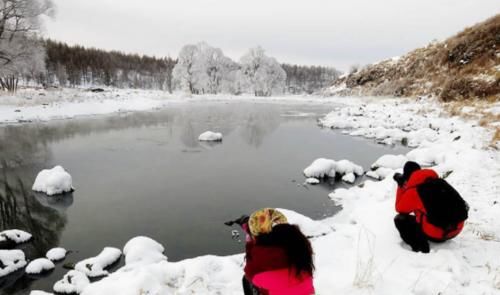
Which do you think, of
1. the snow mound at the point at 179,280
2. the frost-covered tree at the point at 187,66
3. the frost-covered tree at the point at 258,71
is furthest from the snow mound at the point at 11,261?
the frost-covered tree at the point at 258,71

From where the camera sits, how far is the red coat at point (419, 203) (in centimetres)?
355

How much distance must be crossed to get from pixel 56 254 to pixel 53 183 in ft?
11.6

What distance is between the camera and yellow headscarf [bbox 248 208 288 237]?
2.05 meters

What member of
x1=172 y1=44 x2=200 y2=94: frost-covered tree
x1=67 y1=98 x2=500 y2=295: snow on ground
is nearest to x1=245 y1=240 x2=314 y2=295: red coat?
x1=67 y1=98 x2=500 y2=295: snow on ground

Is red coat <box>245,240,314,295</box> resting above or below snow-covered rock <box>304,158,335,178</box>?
above

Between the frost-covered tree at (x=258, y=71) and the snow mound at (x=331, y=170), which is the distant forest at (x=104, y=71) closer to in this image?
the frost-covered tree at (x=258, y=71)

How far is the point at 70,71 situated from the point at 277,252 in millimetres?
83958

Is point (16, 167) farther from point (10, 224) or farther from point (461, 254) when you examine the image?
point (461, 254)

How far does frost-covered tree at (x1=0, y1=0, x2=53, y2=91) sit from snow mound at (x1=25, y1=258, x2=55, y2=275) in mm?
24588

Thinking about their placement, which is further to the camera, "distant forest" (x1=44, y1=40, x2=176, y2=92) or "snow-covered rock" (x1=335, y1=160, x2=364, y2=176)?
"distant forest" (x1=44, y1=40, x2=176, y2=92)

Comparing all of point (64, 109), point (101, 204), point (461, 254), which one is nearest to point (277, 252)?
point (461, 254)

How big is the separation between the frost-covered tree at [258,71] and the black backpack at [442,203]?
68.0 meters

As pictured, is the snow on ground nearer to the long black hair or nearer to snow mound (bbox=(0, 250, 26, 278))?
the long black hair

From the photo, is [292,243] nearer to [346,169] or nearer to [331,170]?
[331,170]
